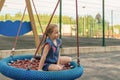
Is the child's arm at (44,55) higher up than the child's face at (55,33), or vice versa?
the child's face at (55,33)

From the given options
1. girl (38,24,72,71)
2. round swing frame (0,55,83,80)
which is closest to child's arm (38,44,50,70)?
girl (38,24,72,71)

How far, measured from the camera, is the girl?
4117 millimetres

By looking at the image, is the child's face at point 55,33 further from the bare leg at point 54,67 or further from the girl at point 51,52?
the bare leg at point 54,67

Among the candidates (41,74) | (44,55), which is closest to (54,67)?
(44,55)

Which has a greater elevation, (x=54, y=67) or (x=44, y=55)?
(x=44, y=55)

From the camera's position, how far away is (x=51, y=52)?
4.23 meters

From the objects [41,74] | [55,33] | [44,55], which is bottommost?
[41,74]

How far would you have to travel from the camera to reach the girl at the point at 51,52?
412 cm

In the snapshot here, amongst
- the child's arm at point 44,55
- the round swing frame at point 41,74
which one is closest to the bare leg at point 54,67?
the child's arm at point 44,55

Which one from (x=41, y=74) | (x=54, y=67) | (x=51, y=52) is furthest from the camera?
(x=51, y=52)

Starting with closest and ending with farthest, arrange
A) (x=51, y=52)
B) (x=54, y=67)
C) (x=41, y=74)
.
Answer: (x=41, y=74) < (x=54, y=67) < (x=51, y=52)

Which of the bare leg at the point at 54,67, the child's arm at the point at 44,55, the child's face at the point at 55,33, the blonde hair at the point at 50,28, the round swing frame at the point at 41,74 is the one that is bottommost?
the round swing frame at the point at 41,74

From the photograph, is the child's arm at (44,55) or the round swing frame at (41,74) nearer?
the round swing frame at (41,74)

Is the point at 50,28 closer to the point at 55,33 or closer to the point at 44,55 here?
the point at 55,33
